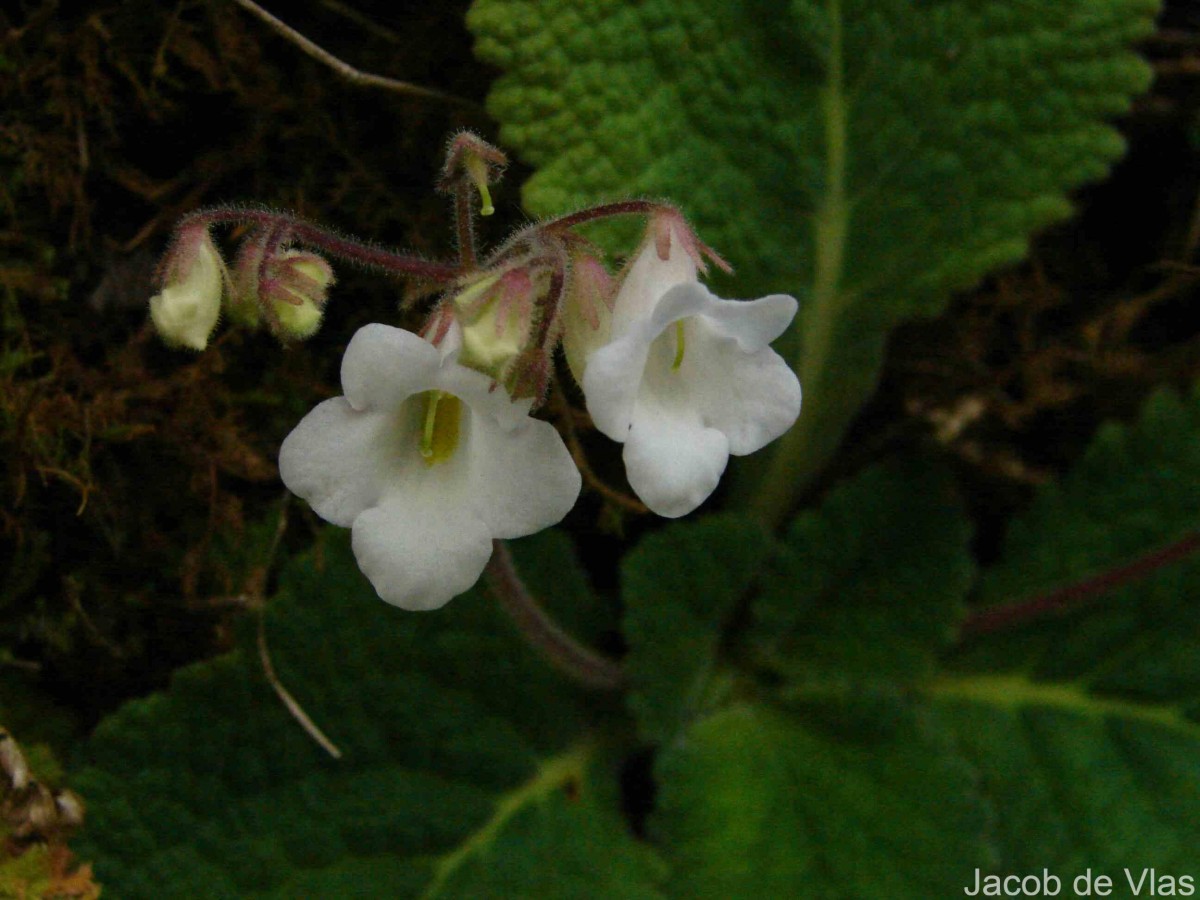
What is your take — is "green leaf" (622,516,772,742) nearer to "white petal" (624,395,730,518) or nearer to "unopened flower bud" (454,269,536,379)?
"white petal" (624,395,730,518)

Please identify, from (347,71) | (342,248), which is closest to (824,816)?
(342,248)

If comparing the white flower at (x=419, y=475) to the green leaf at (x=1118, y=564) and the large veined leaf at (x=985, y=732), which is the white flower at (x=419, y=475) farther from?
the green leaf at (x=1118, y=564)

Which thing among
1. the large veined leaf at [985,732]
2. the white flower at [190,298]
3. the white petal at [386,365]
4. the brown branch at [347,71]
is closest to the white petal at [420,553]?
the white petal at [386,365]

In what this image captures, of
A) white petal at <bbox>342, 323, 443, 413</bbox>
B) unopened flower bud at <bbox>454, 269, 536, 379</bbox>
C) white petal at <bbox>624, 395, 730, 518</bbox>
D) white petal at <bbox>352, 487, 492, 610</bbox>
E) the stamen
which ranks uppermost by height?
unopened flower bud at <bbox>454, 269, 536, 379</bbox>

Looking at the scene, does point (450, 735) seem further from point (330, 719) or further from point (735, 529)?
point (735, 529)

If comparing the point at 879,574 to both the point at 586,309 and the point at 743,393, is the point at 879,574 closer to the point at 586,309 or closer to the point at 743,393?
the point at 743,393

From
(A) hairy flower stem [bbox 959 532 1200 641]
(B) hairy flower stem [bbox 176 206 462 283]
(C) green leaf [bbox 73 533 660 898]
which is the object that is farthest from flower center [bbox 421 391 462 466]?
(A) hairy flower stem [bbox 959 532 1200 641]

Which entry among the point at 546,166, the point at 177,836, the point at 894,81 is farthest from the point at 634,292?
the point at 177,836

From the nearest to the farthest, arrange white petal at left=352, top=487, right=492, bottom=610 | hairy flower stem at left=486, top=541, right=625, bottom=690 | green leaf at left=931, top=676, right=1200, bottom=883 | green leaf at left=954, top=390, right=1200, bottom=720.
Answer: white petal at left=352, top=487, right=492, bottom=610
hairy flower stem at left=486, top=541, right=625, bottom=690
green leaf at left=931, top=676, right=1200, bottom=883
green leaf at left=954, top=390, right=1200, bottom=720
